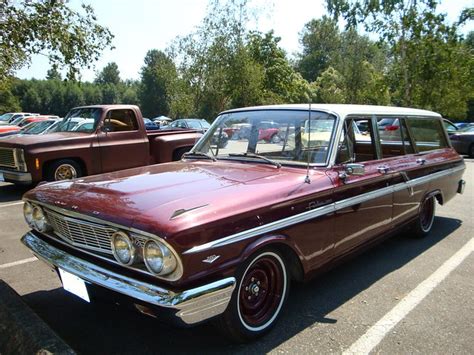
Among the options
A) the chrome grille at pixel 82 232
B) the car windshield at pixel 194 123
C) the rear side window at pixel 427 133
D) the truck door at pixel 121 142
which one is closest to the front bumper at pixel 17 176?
the truck door at pixel 121 142

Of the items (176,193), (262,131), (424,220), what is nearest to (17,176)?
(262,131)

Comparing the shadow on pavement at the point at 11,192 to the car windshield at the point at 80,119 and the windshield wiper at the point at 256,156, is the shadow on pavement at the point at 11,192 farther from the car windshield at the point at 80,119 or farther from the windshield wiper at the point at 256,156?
the windshield wiper at the point at 256,156

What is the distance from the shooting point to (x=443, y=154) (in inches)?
224

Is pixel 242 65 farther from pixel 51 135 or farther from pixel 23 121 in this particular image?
pixel 51 135

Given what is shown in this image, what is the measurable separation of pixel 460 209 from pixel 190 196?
6.03 metres

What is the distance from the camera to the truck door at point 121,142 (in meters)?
8.69

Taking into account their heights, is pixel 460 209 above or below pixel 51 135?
below

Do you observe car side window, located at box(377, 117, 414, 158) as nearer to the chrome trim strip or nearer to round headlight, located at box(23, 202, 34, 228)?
the chrome trim strip

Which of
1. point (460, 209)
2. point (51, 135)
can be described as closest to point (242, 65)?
point (51, 135)

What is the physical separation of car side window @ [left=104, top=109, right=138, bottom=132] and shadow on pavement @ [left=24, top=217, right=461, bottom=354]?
566cm

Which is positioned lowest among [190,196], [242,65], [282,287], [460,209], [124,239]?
[460,209]

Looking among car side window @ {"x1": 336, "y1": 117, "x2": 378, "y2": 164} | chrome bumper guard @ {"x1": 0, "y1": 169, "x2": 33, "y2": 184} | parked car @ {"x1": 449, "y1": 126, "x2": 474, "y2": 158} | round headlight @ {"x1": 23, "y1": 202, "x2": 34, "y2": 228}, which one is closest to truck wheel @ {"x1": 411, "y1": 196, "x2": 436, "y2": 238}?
car side window @ {"x1": 336, "y1": 117, "x2": 378, "y2": 164}

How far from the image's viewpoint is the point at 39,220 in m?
3.30

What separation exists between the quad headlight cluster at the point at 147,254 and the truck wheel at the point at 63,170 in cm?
618
